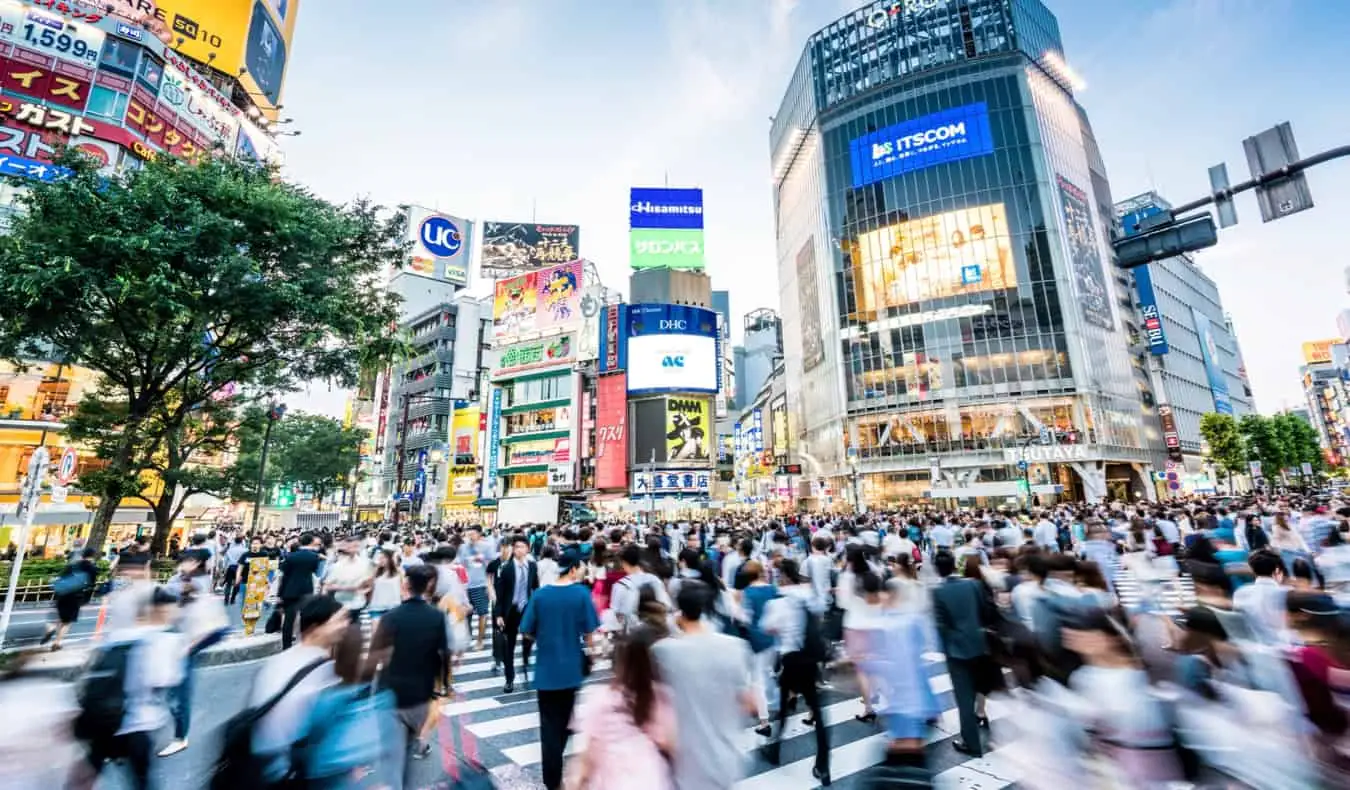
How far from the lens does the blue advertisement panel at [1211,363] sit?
72938 millimetres

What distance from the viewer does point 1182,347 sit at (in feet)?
222

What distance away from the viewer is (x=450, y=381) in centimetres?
6475

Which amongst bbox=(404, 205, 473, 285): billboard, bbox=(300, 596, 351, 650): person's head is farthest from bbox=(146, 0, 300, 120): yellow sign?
bbox=(300, 596, 351, 650): person's head

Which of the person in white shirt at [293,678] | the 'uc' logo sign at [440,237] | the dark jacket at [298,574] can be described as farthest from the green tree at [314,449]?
the person in white shirt at [293,678]

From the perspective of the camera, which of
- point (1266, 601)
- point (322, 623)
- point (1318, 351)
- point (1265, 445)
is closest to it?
point (322, 623)

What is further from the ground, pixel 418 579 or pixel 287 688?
pixel 418 579

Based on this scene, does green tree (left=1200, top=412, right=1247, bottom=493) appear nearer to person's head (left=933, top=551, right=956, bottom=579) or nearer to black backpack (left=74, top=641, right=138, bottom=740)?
person's head (left=933, top=551, right=956, bottom=579)

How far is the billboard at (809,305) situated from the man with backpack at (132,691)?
5130 cm

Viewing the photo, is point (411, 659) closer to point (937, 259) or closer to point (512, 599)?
point (512, 599)

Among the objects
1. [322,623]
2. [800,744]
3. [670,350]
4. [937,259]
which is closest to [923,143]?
[937,259]

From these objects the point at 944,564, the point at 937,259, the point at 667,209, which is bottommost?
the point at 944,564

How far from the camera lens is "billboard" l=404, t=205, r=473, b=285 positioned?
64.1m

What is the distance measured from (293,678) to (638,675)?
5.43 ft

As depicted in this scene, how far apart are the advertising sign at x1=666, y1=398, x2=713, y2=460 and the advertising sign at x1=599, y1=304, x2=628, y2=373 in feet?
18.0
